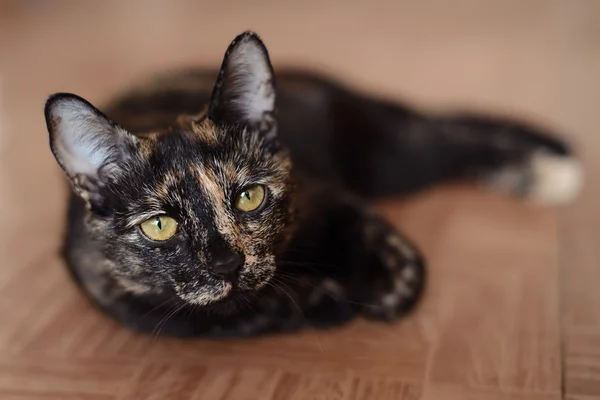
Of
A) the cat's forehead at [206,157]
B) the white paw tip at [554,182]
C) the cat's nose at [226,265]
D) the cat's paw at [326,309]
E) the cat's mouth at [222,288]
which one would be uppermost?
the cat's forehead at [206,157]

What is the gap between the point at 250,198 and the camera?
1.25 meters

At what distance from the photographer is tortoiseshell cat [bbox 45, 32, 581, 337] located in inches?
47.6

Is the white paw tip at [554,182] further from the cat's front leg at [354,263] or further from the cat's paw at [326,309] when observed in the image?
the cat's paw at [326,309]

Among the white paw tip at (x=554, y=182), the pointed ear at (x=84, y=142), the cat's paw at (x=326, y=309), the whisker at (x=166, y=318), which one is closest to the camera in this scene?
the pointed ear at (x=84, y=142)

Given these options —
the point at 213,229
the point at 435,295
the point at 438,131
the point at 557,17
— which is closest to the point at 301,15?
the point at 557,17

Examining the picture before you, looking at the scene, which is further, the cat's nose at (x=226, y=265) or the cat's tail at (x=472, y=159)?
the cat's tail at (x=472, y=159)

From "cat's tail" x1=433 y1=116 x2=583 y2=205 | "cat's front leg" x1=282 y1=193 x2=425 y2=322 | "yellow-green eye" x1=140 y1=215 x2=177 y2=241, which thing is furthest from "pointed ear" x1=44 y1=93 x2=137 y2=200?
"cat's tail" x1=433 y1=116 x2=583 y2=205

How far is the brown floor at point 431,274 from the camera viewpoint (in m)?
1.33

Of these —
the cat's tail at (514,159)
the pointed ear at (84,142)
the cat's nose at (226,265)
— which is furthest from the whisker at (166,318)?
the cat's tail at (514,159)

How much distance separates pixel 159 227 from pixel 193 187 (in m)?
0.09

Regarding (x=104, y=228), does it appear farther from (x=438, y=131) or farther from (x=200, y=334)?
(x=438, y=131)

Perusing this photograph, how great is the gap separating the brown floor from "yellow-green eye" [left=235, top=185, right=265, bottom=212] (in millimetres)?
330

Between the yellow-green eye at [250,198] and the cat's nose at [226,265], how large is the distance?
0.30ft

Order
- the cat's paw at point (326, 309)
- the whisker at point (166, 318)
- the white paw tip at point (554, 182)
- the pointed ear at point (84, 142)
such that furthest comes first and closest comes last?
the white paw tip at point (554, 182), the cat's paw at point (326, 309), the whisker at point (166, 318), the pointed ear at point (84, 142)
